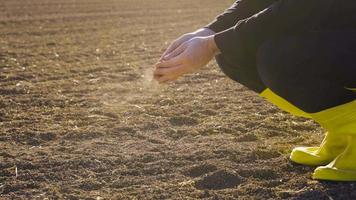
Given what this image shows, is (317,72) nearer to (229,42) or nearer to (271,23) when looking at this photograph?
(271,23)

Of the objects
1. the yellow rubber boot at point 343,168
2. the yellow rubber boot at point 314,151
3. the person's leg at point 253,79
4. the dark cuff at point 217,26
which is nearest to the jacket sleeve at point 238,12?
the dark cuff at point 217,26

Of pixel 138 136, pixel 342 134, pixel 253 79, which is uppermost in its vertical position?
pixel 253 79

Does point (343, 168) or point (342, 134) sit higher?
point (342, 134)

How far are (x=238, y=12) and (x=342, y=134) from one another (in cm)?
77

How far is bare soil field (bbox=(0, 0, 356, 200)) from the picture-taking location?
2369 millimetres

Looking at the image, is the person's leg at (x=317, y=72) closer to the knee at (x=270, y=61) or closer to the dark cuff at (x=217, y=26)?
the knee at (x=270, y=61)

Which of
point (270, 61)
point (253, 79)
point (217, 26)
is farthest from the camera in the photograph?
point (217, 26)

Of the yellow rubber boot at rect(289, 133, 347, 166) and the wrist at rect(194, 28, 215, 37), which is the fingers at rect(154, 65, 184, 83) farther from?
the yellow rubber boot at rect(289, 133, 347, 166)

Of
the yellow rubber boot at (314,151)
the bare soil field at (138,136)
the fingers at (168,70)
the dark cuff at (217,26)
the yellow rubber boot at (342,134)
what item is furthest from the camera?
the dark cuff at (217,26)

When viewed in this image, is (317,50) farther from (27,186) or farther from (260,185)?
(27,186)

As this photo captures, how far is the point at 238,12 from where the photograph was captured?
2.70 meters

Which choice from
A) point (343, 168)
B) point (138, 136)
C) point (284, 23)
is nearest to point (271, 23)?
point (284, 23)

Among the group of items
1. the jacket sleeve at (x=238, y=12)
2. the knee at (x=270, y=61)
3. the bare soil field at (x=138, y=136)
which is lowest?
the bare soil field at (x=138, y=136)

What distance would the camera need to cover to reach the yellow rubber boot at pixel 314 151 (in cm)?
247
